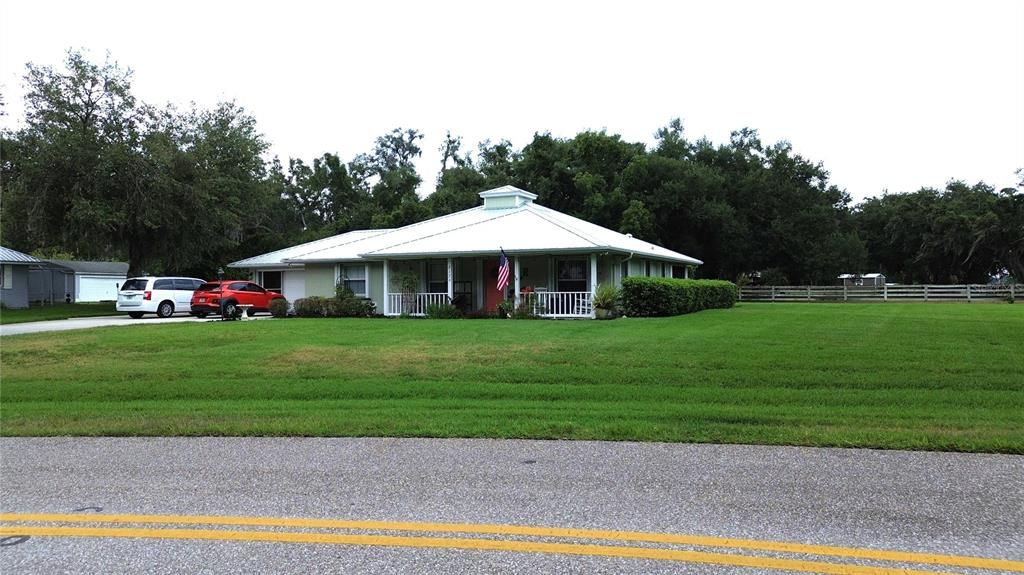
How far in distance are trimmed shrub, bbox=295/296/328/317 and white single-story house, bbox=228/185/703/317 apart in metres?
1.92

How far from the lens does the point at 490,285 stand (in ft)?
82.8

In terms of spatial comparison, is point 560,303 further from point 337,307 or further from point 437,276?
point 337,307

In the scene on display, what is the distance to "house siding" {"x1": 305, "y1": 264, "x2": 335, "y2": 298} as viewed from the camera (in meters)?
28.4

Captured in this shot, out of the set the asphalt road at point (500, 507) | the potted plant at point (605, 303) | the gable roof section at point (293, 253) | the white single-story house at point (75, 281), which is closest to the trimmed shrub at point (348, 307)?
the gable roof section at point (293, 253)

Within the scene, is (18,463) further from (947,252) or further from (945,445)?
(947,252)

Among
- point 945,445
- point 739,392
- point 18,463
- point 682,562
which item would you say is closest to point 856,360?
point 739,392

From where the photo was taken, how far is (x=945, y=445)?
6488mm

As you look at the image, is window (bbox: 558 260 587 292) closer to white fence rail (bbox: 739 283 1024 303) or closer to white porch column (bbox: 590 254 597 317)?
white porch column (bbox: 590 254 597 317)

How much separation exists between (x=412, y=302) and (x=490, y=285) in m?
2.92

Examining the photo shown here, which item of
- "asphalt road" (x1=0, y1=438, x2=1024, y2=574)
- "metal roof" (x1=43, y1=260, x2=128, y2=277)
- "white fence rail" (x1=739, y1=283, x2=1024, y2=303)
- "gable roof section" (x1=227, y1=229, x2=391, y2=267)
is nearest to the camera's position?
"asphalt road" (x1=0, y1=438, x2=1024, y2=574)

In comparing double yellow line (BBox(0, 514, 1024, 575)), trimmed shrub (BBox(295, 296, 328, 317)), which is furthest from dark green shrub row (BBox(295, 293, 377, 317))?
double yellow line (BBox(0, 514, 1024, 575))

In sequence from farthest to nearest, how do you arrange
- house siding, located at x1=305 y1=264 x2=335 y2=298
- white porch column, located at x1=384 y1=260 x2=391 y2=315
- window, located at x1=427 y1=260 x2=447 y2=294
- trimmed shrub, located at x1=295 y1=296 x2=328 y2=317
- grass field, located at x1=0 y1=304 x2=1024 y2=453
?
house siding, located at x1=305 y1=264 x2=335 y2=298
window, located at x1=427 y1=260 x2=447 y2=294
trimmed shrub, located at x1=295 y1=296 x2=328 y2=317
white porch column, located at x1=384 y1=260 x2=391 y2=315
grass field, located at x1=0 y1=304 x2=1024 y2=453

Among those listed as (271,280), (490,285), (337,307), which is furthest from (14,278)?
(490,285)

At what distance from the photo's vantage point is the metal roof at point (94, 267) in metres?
44.4
